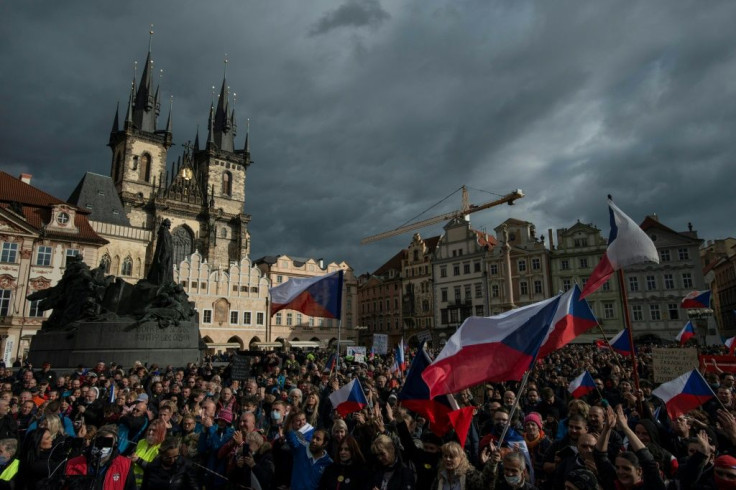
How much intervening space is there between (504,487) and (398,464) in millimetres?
999

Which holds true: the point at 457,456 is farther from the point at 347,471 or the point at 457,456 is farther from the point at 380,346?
the point at 380,346

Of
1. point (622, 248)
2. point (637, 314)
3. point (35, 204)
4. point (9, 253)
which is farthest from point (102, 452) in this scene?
point (637, 314)

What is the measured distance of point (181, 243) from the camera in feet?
200

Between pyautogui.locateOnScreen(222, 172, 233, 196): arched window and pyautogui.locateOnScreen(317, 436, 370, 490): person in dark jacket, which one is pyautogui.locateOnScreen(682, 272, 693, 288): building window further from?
pyautogui.locateOnScreen(222, 172, 233, 196): arched window

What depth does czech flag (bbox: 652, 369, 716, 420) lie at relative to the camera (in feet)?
22.5

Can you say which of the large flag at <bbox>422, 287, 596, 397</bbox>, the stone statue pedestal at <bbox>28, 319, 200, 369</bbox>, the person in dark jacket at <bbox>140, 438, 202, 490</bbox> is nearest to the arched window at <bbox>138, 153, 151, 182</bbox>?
the stone statue pedestal at <bbox>28, 319, 200, 369</bbox>

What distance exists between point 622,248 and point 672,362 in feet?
13.7

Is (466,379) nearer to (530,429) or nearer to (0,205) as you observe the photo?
(530,429)

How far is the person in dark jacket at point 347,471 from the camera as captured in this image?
4.55 metres

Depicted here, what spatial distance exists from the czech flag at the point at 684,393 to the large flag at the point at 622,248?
181 centimetres

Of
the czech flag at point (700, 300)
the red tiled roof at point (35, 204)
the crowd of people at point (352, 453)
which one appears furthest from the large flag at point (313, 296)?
the red tiled roof at point (35, 204)

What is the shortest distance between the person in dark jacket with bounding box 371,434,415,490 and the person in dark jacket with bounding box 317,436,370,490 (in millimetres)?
157

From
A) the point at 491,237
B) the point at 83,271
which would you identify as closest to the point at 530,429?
the point at 83,271

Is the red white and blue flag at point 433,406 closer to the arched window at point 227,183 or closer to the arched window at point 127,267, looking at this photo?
the arched window at point 127,267
